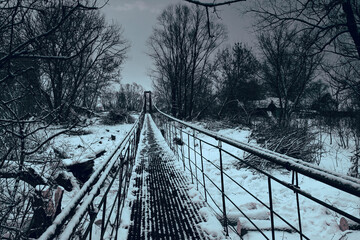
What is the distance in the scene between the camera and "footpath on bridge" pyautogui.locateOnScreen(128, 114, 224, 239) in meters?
2.29

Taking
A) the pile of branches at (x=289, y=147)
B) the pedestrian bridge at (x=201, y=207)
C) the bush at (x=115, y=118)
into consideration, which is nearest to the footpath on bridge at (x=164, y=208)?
the pedestrian bridge at (x=201, y=207)

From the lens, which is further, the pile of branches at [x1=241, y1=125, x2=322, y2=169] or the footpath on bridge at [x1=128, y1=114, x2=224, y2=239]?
the pile of branches at [x1=241, y1=125, x2=322, y2=169]

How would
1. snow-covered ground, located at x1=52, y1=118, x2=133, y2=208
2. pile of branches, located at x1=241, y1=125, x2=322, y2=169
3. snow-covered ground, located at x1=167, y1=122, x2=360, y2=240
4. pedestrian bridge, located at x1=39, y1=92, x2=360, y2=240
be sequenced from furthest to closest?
pile of branches, located at x1=241, y1=125, x2=322, y2=169 → snow-covered ground, located at x1=52, y1=118, x2=133, y2=208 → snow-covered ground, located at x1=167, y1=122, x2=360, y2=240 → pedestrian bridge, located at x1=39, y1=92, x2=360, y2=240

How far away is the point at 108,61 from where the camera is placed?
53.3 feet

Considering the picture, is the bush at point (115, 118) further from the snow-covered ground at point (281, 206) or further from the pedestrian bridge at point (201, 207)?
the snow-covered ground at point (281, 206)

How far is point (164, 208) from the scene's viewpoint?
2838 millimetres

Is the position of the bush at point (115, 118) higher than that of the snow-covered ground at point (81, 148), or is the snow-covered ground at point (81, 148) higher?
the bush at point (115, 118)

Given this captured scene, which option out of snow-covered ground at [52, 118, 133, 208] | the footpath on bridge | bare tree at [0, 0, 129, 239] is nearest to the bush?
snow-covered ground at [52, 118, 133, 208]

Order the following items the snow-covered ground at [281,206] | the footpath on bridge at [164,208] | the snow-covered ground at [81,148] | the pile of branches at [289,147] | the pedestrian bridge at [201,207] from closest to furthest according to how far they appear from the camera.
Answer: the pedestrian bridge at [201,207]
the footpath on bridge at [164,208]
the snow-covered ground at [281,206]
the snow-covered ground at [81,148]
the pile of branches at [289,147]

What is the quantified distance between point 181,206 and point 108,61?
15943mm

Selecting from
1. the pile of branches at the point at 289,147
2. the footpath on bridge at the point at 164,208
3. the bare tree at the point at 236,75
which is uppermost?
the bare tree at the point at 236,75

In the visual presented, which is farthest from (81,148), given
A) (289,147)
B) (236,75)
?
(236,75)

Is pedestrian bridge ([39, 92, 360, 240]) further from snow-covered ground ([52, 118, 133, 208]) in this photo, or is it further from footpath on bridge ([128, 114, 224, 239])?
snow-covered ground ([52, 118, 133, 208])

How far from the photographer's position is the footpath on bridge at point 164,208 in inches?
90.3
